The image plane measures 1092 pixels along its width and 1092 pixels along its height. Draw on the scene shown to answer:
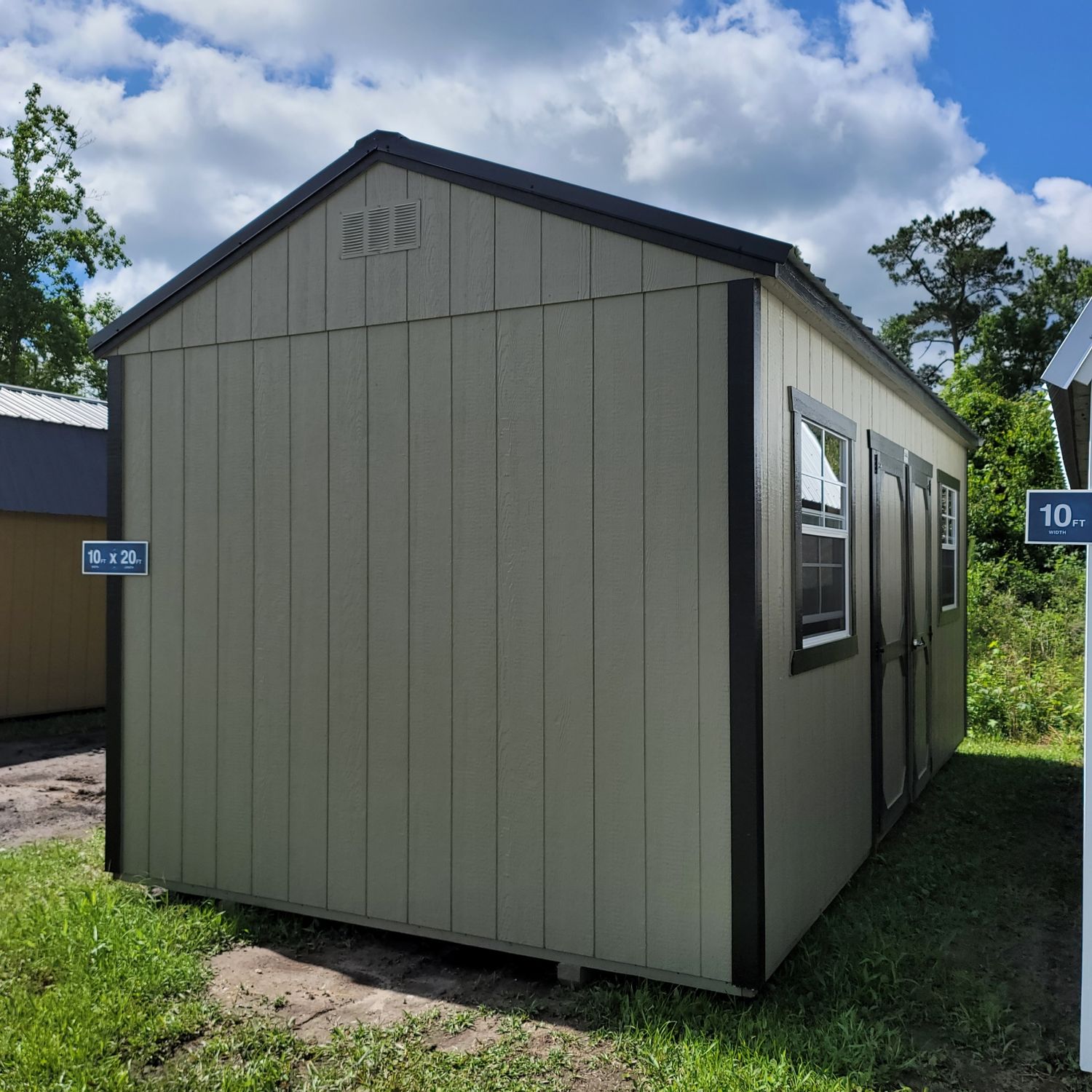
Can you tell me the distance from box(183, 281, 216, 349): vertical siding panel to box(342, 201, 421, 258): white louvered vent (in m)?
0.75

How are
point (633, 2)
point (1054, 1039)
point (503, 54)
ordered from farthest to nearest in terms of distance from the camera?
point (503, 54) < point (633, 2) < point (1054, 1039)

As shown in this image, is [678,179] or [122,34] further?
[678,179]

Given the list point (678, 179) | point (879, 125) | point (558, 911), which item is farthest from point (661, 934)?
point (879, 125)

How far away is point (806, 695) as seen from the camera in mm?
4016

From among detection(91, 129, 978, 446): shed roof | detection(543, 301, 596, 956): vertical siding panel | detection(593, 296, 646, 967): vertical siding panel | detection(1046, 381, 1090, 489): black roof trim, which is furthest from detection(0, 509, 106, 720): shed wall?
detection(1046, 381, 1090, 489): black roof trim

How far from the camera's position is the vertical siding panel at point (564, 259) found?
147 inches

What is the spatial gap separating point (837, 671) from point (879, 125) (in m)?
24.4

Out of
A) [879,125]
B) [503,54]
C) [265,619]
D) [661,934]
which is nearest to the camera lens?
[661,934]

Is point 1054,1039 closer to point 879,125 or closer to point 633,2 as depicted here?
point 633,2

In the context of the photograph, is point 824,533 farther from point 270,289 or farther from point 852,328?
point 270,289

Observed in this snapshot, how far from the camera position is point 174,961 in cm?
372

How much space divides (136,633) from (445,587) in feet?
5.81

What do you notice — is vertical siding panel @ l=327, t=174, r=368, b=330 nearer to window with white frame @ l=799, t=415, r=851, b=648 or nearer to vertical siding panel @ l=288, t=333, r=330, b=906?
vertical siding panel @ l=288, t=333, r=330, b=906

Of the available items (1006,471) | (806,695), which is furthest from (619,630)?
(1006,471)
